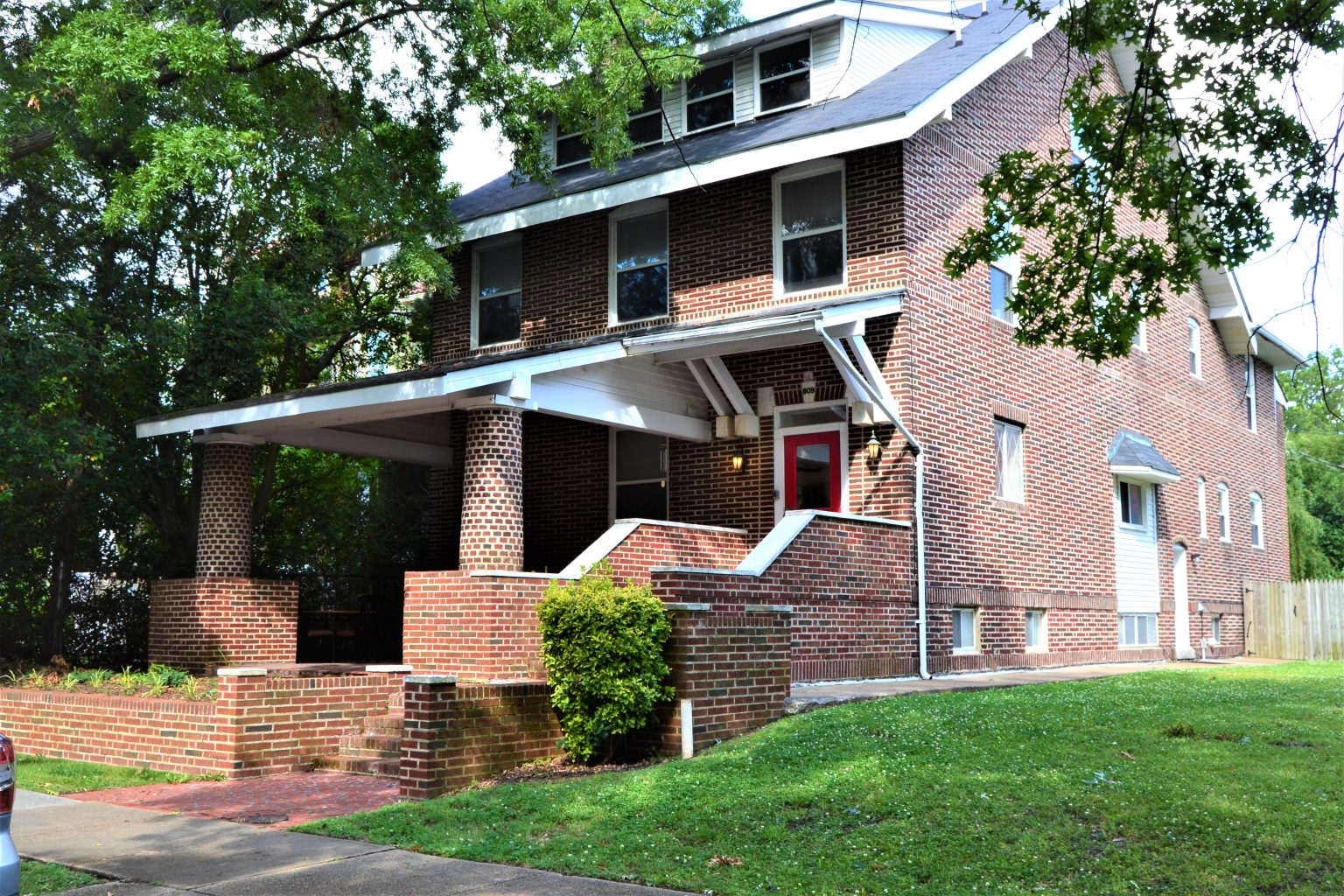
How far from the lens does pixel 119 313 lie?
56.2 feet

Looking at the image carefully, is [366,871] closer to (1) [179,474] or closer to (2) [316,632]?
(2) [316,632]

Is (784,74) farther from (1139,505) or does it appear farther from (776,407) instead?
(1139,505)

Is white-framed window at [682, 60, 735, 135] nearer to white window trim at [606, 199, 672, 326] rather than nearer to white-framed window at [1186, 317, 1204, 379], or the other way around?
white window trim at [606, 199, 672, 326]

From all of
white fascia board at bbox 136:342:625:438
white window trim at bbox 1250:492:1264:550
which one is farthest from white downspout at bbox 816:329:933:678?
white window trim at bbox 1250:492:1264:550

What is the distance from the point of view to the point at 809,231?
652 inches

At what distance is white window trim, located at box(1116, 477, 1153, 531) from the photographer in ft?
68.4

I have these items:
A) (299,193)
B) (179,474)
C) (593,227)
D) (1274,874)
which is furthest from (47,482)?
(1274,874)

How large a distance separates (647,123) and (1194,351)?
40.5ft

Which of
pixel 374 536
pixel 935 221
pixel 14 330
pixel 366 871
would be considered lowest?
pixel 366 871

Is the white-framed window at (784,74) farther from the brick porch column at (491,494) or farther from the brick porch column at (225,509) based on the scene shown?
the brick porch column at (225,509)

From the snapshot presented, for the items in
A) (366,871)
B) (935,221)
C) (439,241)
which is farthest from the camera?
(439,241)

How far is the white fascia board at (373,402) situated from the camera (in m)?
13.2

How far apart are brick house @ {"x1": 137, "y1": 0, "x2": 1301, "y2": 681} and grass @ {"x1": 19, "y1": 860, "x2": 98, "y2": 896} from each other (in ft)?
16.1

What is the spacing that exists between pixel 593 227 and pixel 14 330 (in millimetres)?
7824
